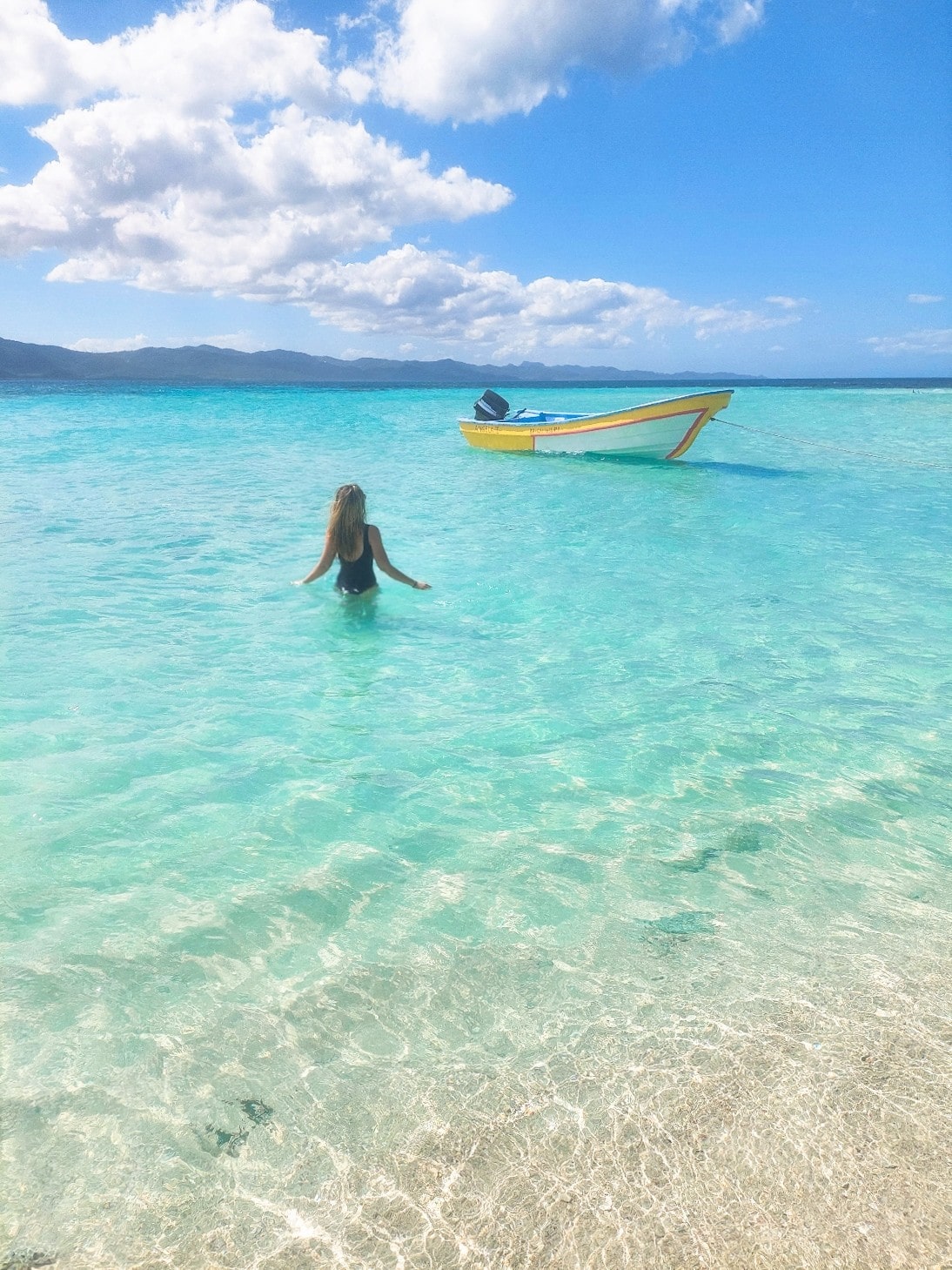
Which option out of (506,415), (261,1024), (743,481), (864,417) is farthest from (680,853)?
(864,417)

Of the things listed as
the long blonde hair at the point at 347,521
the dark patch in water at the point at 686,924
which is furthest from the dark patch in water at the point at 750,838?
the long blonde hair at the point at 347,521

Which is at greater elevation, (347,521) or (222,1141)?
(347,521)

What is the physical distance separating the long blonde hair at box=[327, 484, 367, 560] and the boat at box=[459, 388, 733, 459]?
14.4 m

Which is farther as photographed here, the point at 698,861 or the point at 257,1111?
the point at 698,861

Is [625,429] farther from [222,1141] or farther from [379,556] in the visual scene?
[222,1141]

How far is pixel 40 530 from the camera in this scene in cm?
1289

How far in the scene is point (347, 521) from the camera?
331 inches

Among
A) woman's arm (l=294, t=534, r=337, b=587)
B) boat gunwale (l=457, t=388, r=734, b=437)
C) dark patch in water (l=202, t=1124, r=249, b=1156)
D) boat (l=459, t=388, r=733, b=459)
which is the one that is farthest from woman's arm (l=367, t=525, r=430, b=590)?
boat (l=459, t=388, r=733, b=459)

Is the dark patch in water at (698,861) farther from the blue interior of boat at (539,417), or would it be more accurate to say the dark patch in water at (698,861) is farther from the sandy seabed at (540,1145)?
the blue interior of boat at (539,417)

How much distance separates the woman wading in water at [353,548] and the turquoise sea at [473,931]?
Answer: 35 centimetres

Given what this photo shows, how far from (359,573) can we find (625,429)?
593 inches

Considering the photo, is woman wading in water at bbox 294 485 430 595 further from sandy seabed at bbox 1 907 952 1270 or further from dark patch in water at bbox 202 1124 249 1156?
dark patch in water at bbox 202 1124 249 1156

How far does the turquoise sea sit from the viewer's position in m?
2.32

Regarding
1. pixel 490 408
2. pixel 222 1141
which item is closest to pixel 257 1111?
pixel 222 1141
